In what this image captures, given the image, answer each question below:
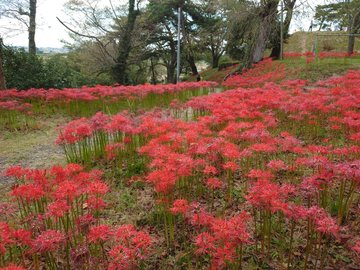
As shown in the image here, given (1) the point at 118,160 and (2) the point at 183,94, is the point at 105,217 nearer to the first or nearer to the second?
(1) the point at 118,160

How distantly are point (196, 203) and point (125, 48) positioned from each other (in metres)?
19.2

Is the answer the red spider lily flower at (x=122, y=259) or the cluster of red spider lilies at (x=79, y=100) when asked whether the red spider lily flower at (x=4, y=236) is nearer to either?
the red spider lily flower at (x=122, y=259)

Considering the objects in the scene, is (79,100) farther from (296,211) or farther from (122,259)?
(296,211)

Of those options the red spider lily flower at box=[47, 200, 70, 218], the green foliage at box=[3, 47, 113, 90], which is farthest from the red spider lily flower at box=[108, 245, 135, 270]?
the green foliage at box=[3, 47, 113, 90]

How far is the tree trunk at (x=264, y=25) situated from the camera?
13.1m

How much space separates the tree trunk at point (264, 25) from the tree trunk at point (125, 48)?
27.8 ft

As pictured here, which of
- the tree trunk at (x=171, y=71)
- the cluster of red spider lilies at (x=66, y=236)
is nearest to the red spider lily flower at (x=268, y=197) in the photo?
the cluster of red spider lilies at (x=66, y=236)

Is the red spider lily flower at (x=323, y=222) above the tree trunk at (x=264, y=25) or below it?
below

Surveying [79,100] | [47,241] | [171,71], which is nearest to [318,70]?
[79,100]

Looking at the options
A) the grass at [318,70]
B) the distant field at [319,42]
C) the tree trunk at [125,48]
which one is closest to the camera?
the grass at [318,70]

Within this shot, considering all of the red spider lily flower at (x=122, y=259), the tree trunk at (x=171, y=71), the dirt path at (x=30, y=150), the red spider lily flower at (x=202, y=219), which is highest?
the tree trunk at (x=171, y=71)

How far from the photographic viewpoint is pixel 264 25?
13.3 m

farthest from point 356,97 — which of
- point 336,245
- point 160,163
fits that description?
→ point 160,163

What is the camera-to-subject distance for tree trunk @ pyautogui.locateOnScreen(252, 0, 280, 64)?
1315cm
